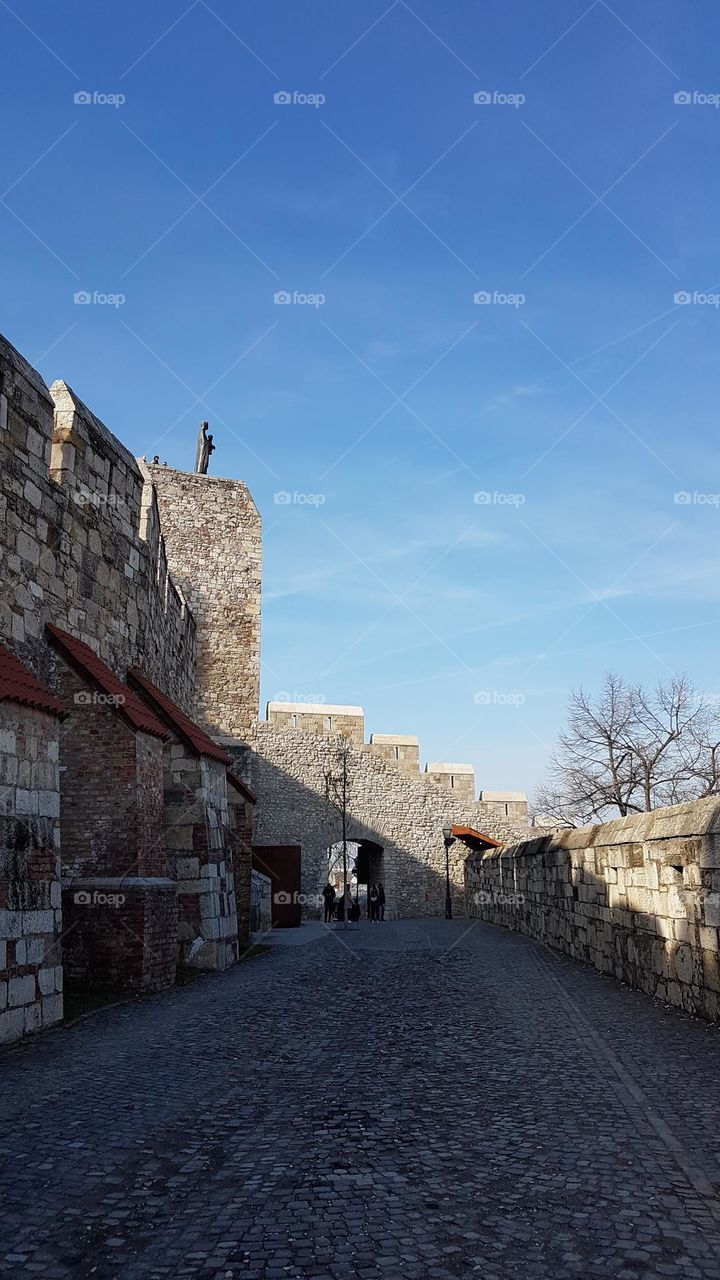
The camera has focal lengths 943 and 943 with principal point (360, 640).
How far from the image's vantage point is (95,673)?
29.2 feet

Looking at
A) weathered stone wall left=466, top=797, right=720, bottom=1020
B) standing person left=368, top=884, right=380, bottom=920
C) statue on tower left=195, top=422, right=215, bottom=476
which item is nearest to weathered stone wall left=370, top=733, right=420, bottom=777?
standing person left=368, top=884, right=380, bottom=920

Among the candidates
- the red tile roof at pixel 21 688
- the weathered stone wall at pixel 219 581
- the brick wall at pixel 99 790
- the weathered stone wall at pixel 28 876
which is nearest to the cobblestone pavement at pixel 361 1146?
the weathered stone wall at pixel 28 876

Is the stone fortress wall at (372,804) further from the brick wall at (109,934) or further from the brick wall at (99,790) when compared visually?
the brick wall at (109,934)

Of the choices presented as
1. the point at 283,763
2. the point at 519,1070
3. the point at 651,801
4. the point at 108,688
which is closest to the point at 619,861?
the point at 519,1070

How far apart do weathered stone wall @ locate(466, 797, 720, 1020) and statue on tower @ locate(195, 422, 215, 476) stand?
17.8 metres

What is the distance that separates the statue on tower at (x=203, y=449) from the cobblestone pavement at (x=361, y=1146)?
22.6 meters

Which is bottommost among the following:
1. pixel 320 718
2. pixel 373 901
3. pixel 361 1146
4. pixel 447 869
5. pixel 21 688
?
pixel 373 901

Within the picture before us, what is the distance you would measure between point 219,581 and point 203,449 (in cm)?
577

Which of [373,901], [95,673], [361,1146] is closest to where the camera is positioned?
[361,1146]

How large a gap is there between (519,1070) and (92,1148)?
8.75 ft

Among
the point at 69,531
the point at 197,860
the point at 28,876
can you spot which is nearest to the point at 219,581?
the point at 197,860

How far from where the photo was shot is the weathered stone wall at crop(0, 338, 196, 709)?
8.40 m

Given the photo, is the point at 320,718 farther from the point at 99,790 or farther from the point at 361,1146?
the point at 361,1146

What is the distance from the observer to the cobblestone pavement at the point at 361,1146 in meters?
2.88
